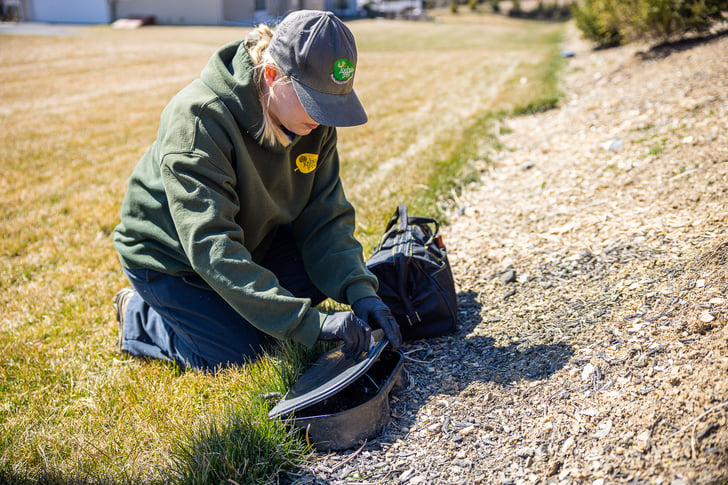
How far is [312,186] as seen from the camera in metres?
2.95

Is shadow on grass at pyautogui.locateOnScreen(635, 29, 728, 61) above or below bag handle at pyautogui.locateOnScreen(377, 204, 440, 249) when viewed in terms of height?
above

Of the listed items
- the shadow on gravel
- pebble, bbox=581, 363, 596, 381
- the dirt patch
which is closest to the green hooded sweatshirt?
the shadow on gravel

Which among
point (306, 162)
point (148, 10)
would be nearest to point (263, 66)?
point (306, 162)

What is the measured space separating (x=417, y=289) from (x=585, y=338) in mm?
852

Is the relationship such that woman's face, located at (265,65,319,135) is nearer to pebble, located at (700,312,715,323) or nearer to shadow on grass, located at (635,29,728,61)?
pebble, located at (700,312,715,323)

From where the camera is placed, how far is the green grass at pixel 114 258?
6.92 ft

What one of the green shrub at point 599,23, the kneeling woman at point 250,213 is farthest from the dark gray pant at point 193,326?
the green shrub at point 599,23

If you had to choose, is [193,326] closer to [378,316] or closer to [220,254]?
[220,254]

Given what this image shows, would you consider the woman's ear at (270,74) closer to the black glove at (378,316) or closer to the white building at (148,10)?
the black glove at (378,316)

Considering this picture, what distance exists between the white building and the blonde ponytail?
30.0 m

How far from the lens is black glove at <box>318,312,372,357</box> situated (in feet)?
7.41

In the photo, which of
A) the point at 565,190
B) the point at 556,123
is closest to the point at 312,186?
the point at 565,190

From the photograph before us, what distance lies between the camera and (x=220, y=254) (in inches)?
85.9

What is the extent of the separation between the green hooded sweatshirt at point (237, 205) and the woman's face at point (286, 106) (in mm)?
88
